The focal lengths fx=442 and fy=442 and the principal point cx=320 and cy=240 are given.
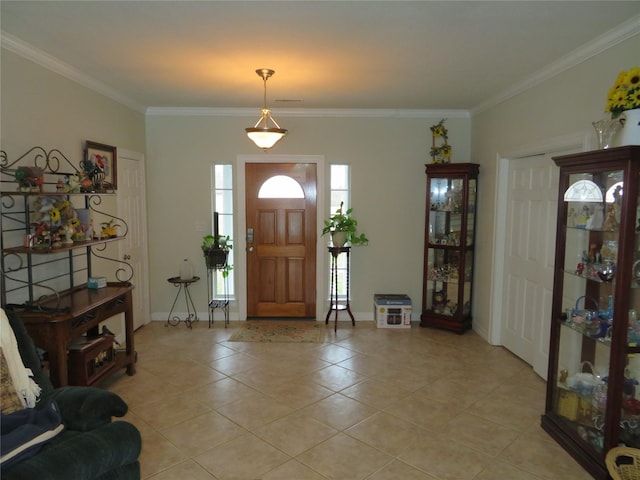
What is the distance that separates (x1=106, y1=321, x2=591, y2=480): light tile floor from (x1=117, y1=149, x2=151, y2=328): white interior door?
0.58m

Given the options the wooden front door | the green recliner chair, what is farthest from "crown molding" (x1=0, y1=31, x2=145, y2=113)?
the green recliner chair

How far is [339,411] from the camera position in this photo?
3285mm

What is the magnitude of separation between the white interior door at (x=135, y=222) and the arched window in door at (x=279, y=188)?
142 cm

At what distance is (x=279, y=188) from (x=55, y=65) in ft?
8.80

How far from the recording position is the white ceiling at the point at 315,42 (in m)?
2.48

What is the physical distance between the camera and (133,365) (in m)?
3.91

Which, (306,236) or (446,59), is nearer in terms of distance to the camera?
(446,59)

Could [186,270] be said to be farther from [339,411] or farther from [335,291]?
[339,411]

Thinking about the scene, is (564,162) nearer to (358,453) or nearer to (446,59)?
(446,59)

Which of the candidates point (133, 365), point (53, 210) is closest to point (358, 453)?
point (133, 365)

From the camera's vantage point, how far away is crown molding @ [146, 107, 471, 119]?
530cm

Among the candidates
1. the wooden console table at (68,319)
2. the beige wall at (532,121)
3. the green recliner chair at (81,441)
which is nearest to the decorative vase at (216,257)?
the wooden console table at (68,319)

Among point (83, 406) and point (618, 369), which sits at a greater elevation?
point (618, 369)

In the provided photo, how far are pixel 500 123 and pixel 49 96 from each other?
163 inches
